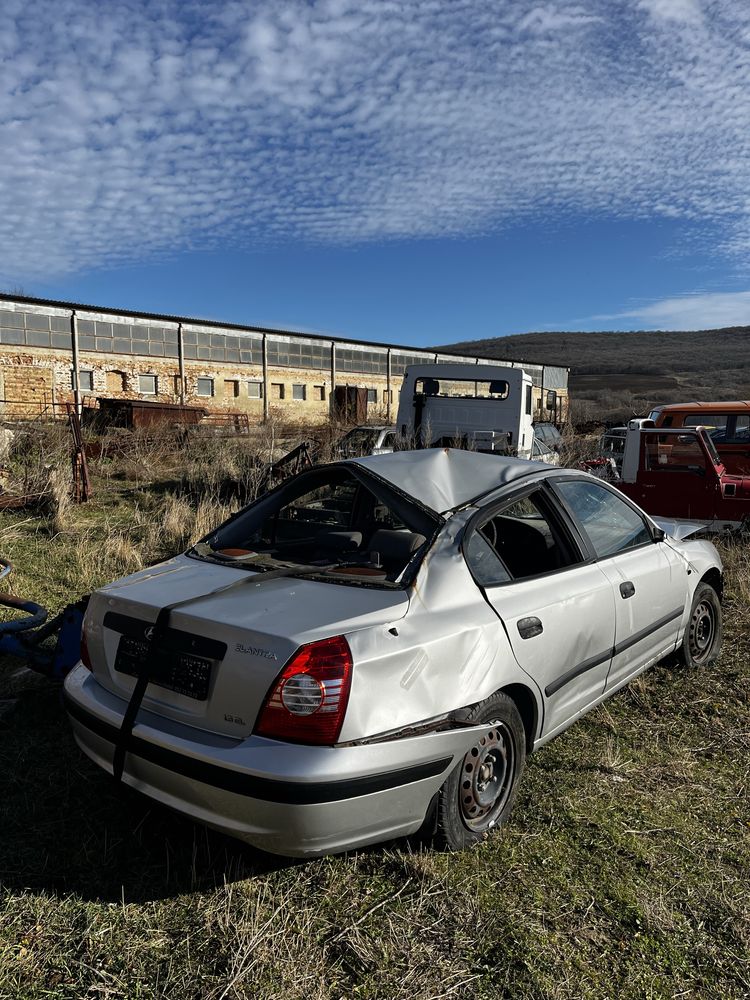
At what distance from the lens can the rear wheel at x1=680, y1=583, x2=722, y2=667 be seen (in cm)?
456

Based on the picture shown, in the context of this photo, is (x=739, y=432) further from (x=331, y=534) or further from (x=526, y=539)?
(x=331, y=534)

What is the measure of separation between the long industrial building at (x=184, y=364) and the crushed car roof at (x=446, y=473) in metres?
20.7

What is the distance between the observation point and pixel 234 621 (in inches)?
94.9

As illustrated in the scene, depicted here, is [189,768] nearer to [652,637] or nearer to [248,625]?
[248,625]

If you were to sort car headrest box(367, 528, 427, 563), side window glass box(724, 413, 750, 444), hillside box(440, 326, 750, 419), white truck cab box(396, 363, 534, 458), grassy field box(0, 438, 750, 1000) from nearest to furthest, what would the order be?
grassy field box(0, 438, 750, 1000) < car headrest box(367, 528, 427, 563) < side window glass box(724, 413, 750, 444) < white truck cab box(396, 363, 534, 458) < hillside box(440, 326, 750, 419)

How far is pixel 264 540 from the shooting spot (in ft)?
12.3

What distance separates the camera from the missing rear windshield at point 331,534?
288 cm

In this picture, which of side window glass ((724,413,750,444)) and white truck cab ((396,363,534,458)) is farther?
white truck cab ((396,363,534,458))

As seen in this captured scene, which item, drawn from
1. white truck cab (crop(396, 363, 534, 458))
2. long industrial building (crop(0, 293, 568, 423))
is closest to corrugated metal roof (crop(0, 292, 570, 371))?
long industrial building (crop(0, 293, 568, 423))

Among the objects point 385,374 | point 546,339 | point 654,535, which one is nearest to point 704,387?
point 385,374

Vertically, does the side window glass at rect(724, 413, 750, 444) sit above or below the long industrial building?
below

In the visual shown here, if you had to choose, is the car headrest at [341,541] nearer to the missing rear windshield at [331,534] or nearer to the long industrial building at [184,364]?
the missing rear windshield at [331,534]

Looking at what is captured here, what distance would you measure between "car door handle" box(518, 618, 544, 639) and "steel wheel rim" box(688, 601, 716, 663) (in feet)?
6.95

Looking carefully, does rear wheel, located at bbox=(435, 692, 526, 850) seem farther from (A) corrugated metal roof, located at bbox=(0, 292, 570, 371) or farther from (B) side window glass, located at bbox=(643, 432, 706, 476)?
(A) corrugated metal roof, located at bbox=(0, 292, 570, 371)
